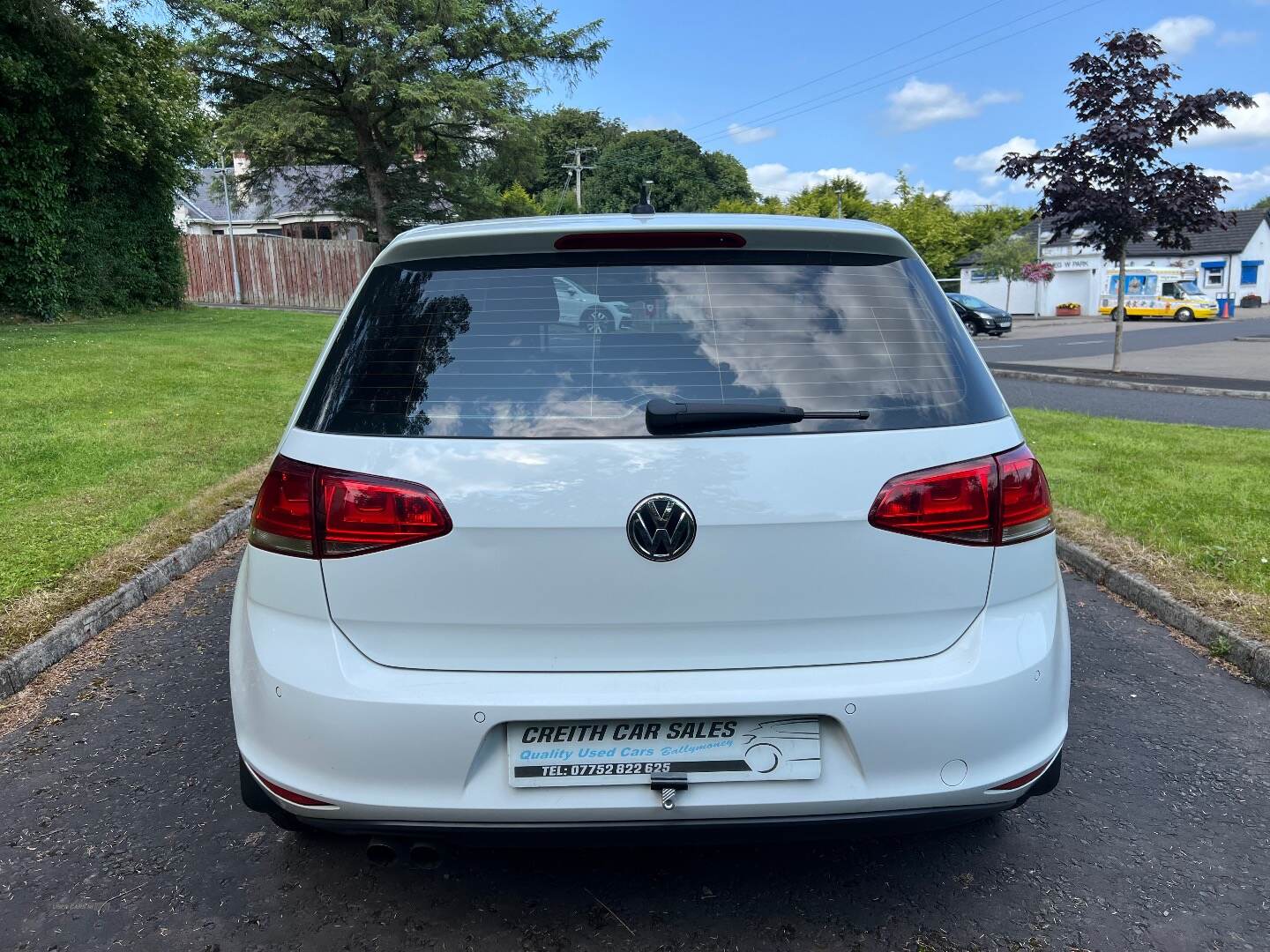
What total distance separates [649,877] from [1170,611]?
11.0ft

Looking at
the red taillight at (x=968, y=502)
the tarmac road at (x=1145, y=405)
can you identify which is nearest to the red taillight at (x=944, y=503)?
the red taillight at (x=968, y=502)

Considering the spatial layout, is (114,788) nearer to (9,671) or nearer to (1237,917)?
(9,671)

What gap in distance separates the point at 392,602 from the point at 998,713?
1.37 m

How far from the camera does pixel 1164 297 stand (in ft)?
156

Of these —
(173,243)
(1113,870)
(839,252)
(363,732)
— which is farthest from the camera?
(173,243)

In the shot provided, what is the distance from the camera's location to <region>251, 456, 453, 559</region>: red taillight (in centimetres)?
210

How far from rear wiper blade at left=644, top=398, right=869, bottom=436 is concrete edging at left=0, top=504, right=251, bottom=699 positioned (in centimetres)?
323

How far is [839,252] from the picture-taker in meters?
2.43

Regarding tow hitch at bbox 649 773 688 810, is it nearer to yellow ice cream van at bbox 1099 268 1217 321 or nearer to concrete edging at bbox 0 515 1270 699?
concrete edging at bbox 0 515 1270 699

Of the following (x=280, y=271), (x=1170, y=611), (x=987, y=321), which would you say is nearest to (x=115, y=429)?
(x=1170, y=611)

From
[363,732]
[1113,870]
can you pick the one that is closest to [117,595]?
[363,732]

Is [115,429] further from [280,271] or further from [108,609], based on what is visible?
[280,271]

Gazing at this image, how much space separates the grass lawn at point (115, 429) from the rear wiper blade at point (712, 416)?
339 cm

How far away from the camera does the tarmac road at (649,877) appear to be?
239 cm
